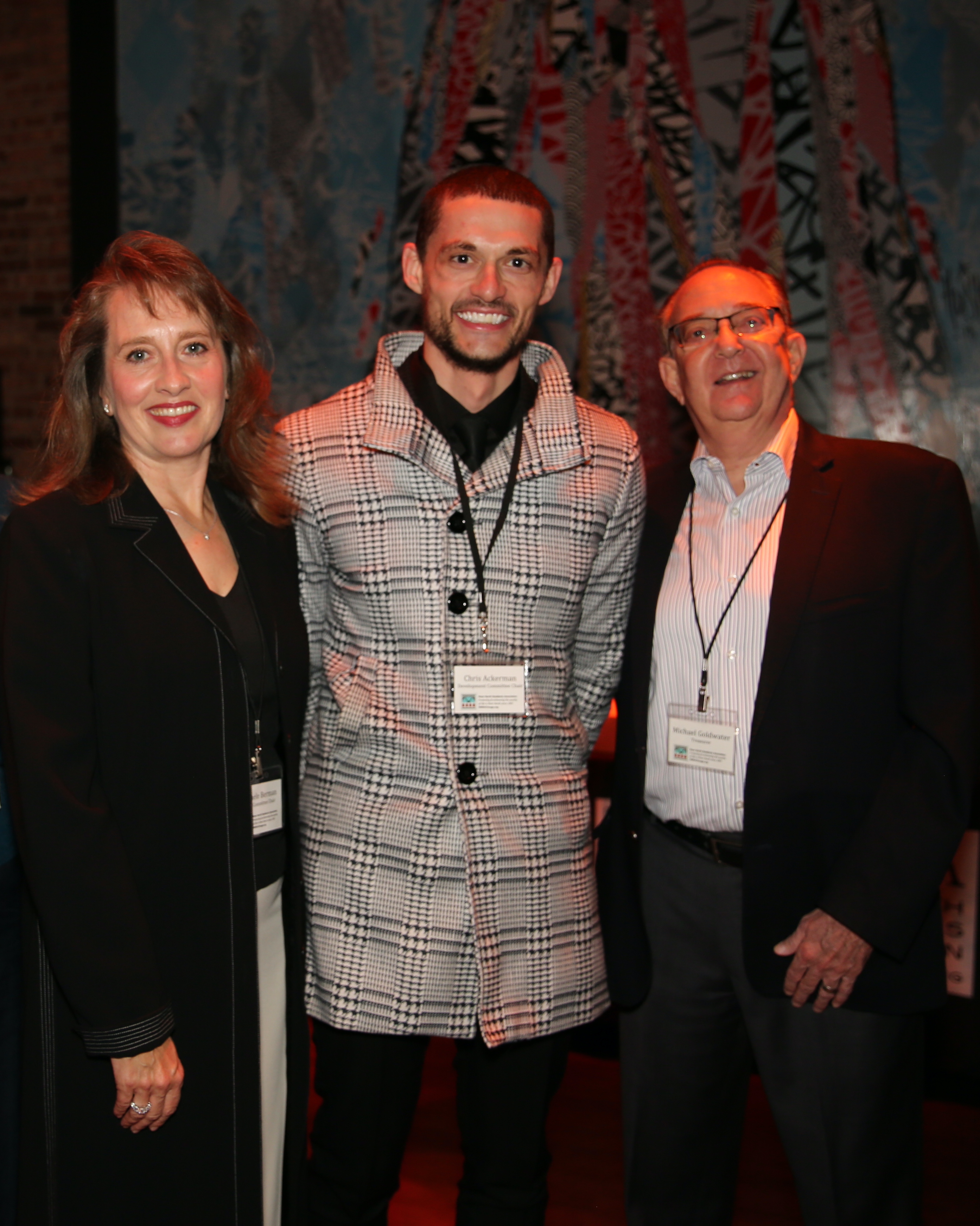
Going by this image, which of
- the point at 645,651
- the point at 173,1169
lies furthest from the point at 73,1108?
the point at 645,651

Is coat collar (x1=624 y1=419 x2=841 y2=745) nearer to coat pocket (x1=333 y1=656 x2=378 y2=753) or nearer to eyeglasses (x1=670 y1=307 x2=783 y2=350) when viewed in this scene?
eyeglasses (x1=670 y1=307 x2=783 y2=350)

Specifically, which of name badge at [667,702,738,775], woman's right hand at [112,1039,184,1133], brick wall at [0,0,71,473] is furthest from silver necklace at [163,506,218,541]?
brick wall at [0,0,71,473]

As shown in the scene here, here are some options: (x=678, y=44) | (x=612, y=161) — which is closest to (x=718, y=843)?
(x=612, y=161)

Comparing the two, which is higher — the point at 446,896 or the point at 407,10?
the point at 407,10

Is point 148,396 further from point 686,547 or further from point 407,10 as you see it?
point 407,10

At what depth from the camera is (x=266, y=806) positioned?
69.7 inches

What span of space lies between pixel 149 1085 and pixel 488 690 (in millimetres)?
843

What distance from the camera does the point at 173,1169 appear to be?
64.6 inches

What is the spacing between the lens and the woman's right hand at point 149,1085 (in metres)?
1.53

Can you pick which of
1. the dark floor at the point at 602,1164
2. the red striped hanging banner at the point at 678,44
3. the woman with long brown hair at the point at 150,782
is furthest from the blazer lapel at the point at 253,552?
the red striped hanging banner at the point at 678,44

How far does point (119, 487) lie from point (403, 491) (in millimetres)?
517

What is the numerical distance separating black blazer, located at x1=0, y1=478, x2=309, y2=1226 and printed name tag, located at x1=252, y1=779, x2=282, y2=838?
2.4 inches

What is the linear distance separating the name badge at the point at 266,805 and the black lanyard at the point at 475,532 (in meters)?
0.46

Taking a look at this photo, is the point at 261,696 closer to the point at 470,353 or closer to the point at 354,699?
the point at 354,699
